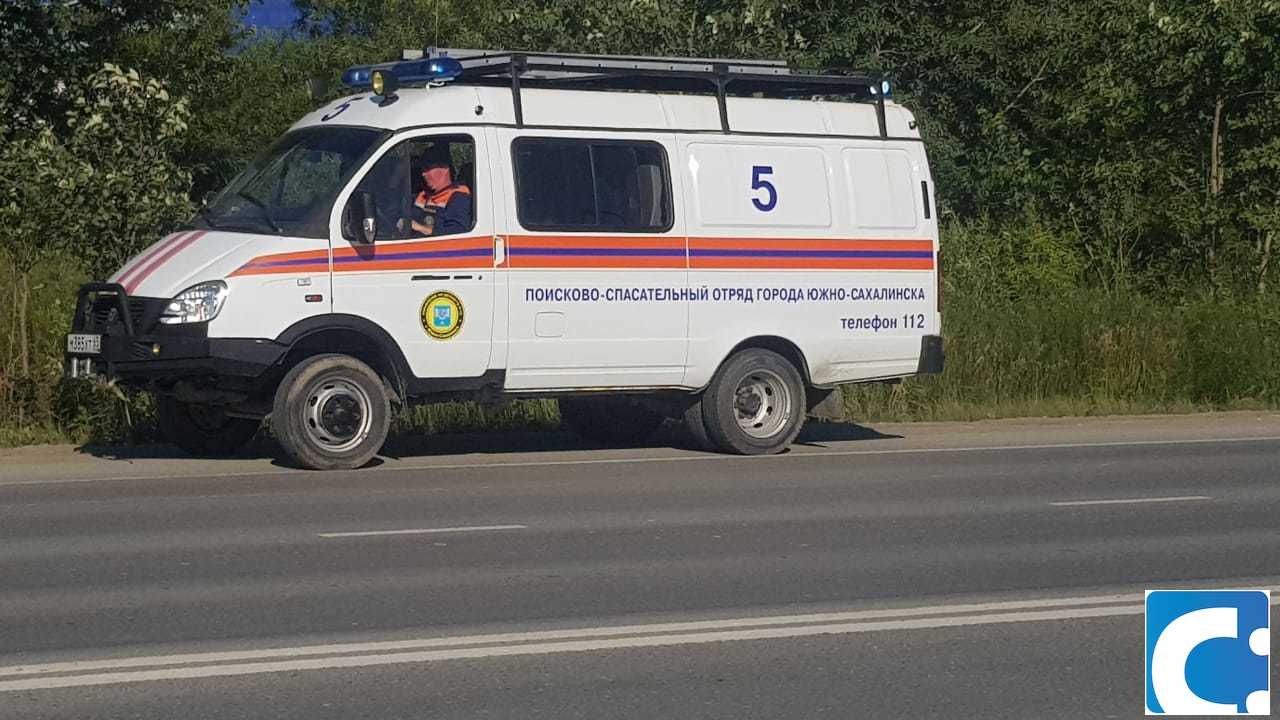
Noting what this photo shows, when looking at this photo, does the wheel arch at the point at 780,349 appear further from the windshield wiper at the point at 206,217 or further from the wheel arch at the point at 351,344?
the windshield wiper at the point at 206,217

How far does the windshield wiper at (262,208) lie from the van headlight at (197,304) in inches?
23.4

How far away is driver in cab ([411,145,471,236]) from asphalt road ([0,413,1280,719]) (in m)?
1.65

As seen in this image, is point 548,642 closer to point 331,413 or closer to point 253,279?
point 253,279

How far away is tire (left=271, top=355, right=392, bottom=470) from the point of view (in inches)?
546

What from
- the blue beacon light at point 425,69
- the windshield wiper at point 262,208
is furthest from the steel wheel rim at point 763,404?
the windshield wiper at point 262,208

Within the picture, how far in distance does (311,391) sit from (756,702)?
752 cm

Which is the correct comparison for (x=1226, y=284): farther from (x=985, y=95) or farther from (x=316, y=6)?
(x=316, y=6)

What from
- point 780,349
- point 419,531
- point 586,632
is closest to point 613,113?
point 780,349

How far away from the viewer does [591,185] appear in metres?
14.9

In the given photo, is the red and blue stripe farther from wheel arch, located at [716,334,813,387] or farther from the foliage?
the foliage

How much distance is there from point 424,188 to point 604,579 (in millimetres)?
5453

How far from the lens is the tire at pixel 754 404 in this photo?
51.2 feet

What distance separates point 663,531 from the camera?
36.5ft

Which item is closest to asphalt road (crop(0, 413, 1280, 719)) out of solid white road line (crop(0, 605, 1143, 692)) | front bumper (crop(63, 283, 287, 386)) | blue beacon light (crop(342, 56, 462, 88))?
solid white road line (crop(0, 605, 1143, 692))
